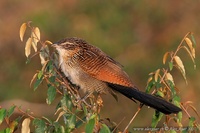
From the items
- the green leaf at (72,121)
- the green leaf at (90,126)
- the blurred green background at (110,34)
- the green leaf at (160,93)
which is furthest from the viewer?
the blurred green background at (110,34)

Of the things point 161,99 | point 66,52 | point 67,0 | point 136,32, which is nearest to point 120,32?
point 136,32

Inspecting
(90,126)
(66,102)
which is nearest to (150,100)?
(66,102)

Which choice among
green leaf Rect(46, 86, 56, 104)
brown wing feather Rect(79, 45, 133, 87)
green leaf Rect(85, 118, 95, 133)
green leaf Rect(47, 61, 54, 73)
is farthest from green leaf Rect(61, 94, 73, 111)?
brown wing feather Rect(79, 45, 133, 87)

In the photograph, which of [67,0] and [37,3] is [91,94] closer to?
[37,3]

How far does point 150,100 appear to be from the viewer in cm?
328

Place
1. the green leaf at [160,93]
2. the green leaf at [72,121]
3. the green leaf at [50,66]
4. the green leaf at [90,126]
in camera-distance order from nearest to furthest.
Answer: the green leaf at [90,126] → the green leaf at [72,121] → the green leaf at [160,93] → the green leaf at [50,66]

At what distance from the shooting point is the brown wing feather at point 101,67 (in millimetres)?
3686

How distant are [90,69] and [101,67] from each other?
2.5 inches

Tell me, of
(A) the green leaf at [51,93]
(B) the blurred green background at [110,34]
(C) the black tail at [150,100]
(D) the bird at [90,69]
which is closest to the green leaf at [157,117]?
(C) the black tail at [150,100]

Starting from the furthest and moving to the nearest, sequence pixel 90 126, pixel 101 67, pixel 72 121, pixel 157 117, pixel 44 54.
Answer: pixel 101 67 < pixel 44 54 < pixel 157 117 < pixel 72 121 < pixel 90 126

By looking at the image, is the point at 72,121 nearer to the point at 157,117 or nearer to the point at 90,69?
the point at 157,117

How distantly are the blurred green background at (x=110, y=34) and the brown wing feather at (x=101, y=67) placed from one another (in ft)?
11.8

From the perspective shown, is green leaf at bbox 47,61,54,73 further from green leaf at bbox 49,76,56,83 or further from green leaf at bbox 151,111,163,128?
green leaf at bbox 151,111,163,128

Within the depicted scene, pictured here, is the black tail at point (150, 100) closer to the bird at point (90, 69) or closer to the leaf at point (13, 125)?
the bird at point (90, 69)
